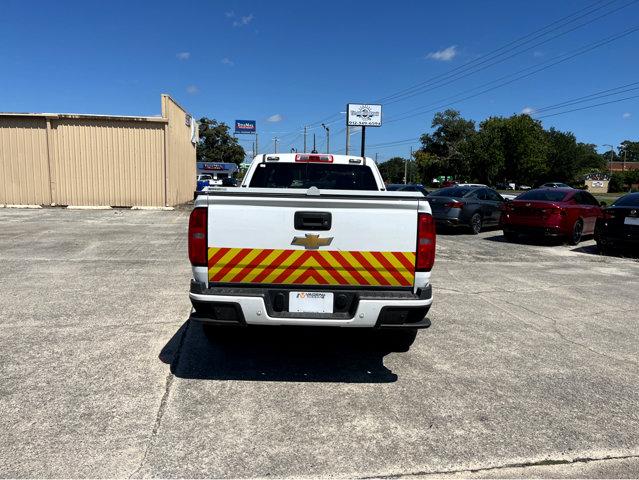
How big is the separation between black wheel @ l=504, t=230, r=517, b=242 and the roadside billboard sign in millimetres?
42555

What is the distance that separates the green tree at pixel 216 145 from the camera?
296ft

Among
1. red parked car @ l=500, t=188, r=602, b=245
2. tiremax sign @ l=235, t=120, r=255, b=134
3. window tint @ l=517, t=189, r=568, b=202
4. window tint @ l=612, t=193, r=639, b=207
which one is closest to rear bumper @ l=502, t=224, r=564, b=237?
red parked car @ l=500, t=188, r=602, b=245

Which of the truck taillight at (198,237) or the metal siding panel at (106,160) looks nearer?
the truck taillight at (198,237)

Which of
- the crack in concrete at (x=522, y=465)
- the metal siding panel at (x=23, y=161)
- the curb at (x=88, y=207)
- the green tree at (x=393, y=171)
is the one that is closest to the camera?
the crack in concrete at (x=522, y=465)

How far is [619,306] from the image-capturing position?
684 centimetres

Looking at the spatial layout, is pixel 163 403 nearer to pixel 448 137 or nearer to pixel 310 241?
pixel 310 241

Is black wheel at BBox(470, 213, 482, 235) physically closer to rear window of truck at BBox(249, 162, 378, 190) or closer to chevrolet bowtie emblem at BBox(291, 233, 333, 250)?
rear window of truck at BBox(249, 162, 378, 190)

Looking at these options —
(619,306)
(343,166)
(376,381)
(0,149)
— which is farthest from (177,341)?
(0,149)

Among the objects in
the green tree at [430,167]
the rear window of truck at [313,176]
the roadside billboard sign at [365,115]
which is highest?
the roadside billboard sign at [365,115]

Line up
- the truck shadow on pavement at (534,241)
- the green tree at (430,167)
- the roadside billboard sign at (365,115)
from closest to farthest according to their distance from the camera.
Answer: the truck shadow on pavement at (534,241) < the roadside billboard sign at (365,115) < the green tree at (430,167)

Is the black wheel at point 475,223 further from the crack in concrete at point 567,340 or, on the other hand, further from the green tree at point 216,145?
the green tree at point 216,145

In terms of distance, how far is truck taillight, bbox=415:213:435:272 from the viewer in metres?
3.75

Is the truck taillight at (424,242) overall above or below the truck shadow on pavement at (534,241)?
above

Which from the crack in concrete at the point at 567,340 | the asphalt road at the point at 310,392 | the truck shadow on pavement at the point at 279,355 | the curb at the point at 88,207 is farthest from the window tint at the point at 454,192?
the curb at the point at 88,207
